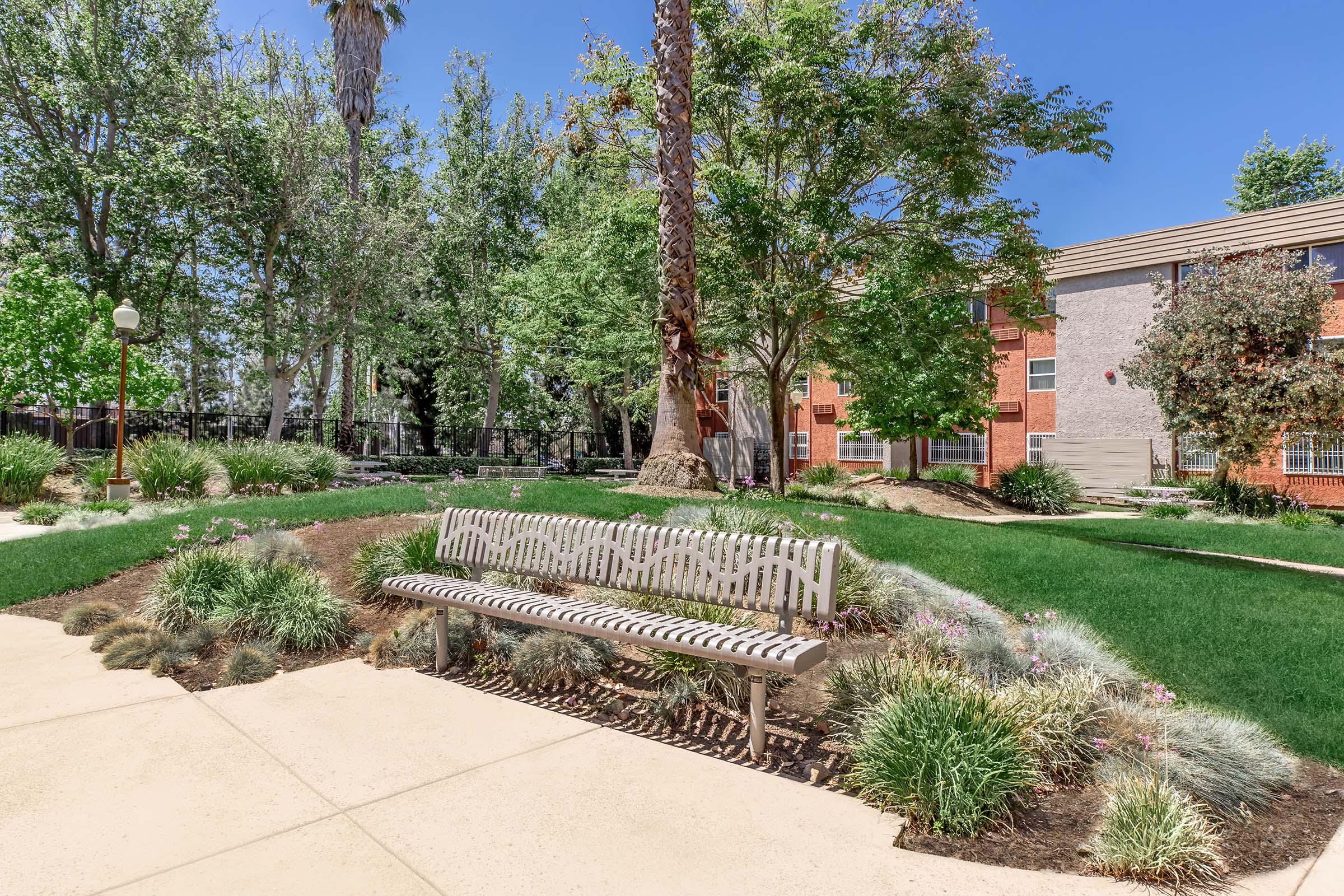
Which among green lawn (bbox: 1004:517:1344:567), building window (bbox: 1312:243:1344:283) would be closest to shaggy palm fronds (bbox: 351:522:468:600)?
green lawn (bbox: 1004:517:1344:567)

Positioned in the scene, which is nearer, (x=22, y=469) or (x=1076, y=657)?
(x=1076, y=657)

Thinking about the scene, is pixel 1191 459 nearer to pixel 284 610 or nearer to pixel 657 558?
pixel 657 558

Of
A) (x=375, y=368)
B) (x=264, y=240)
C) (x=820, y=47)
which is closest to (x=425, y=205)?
(x=264, y=240)

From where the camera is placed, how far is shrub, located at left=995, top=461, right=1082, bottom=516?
17.7m

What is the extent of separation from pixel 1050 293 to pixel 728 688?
24.9 meters

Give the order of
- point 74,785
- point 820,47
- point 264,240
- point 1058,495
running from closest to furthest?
point 74,785 < point 820,47 < point 1058,495 < point 264,240

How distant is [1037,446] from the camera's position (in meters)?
25.2

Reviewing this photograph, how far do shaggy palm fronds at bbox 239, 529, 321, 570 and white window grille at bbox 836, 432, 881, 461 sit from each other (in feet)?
78.6

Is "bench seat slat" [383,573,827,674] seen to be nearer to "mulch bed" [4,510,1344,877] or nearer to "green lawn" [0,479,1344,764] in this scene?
"mulch bed" [4,510,1344,877]

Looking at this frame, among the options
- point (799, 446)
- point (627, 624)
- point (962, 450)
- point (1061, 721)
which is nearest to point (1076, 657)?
point (1061, 721)

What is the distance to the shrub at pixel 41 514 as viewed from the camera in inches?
423

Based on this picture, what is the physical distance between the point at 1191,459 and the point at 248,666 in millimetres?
25170

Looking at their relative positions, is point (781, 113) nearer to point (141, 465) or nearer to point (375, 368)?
point (141, 465)

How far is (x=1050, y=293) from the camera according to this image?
2453 centimetres
